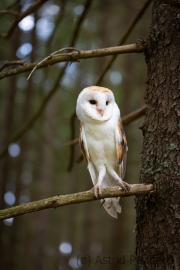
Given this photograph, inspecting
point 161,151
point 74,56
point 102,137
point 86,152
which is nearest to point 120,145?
point 102,137

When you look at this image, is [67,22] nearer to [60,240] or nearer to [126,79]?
[126,79]

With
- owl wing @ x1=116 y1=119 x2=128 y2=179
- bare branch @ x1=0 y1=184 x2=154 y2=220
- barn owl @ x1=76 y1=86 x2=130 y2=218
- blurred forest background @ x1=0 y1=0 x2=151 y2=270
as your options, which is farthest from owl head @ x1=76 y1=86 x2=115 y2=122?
blurred forest background @ x1=0 y1=0 x2=151 y2=270

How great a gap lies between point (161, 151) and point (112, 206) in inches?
27.5

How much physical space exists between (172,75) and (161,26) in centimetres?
38

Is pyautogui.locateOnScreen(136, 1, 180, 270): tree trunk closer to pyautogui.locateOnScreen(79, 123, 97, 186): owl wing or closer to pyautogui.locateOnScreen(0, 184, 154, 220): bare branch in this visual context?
pyautogui.locateOnScreen(0, 184, 154, 220): bare branch

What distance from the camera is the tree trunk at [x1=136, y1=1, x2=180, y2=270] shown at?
2.01m

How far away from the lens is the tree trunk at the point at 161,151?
2014 millimetres

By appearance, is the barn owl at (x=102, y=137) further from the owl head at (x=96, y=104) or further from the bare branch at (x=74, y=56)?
the bare branch at (x=74, y=56)

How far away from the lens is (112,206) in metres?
2.60

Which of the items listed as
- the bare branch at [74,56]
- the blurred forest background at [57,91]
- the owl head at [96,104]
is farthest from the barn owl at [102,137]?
the blurred forest background at [57,91]

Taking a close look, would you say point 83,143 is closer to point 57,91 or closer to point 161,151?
point 161,151

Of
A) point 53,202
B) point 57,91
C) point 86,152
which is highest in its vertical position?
point 57,91

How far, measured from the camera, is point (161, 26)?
233cm

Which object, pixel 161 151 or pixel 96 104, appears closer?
pixel 161 151
